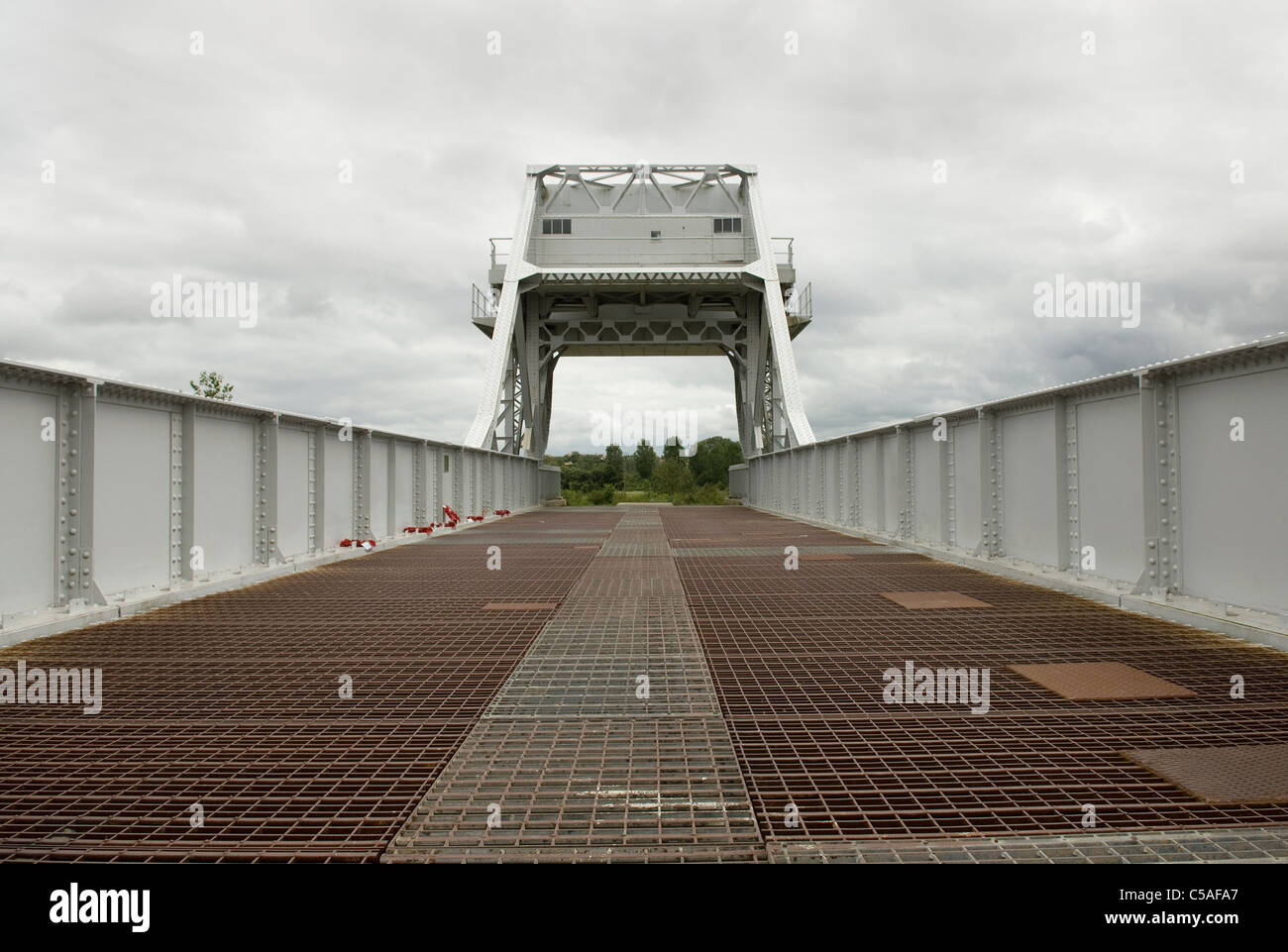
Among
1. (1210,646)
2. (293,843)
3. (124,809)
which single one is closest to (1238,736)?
(1210,646)

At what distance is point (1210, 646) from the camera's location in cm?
540

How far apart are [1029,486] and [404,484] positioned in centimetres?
1175

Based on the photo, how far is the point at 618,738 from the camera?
3.80 meters

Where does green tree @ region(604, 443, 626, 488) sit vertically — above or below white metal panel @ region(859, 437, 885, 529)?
above

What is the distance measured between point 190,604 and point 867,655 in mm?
6508

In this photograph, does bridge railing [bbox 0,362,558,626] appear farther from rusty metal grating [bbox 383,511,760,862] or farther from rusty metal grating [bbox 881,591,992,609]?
rusty metal grating [bbox 881,591,992,609]

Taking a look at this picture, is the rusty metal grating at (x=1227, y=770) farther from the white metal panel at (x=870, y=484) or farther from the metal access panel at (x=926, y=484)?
the white metal panel at (x=870, y=484)

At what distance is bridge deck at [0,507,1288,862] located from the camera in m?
2.75

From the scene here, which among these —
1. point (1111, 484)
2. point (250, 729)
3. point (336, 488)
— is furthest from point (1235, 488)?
point (336, 488)

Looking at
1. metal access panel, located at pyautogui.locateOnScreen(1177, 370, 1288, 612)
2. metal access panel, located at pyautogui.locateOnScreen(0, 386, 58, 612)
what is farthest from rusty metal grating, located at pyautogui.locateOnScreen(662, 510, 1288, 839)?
metal access panel, located at pyautogui.locateOnScreen(0, 386, 58, 612)

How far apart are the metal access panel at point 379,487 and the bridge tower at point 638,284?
51.2 ft

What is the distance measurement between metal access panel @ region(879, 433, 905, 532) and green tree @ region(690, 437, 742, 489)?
7779cm
